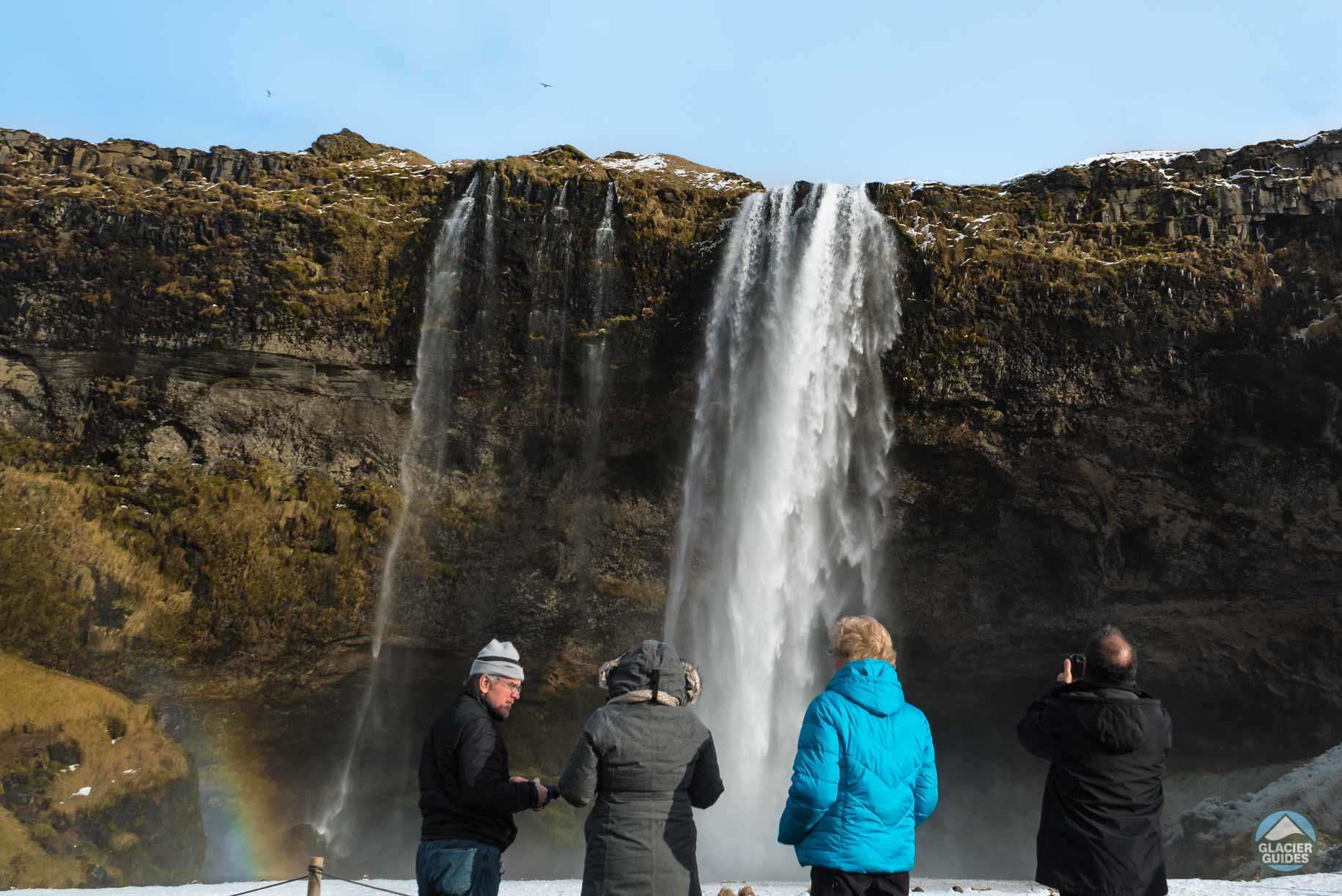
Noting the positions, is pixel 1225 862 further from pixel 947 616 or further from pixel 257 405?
pixel 257 405

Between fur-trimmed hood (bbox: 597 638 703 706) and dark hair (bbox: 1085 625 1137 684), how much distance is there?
73.3 inches

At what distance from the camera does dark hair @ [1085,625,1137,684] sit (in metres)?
4.70

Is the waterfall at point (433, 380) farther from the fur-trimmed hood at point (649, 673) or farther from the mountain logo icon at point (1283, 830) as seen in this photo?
the fur-trimmed hood at point (649, 673)

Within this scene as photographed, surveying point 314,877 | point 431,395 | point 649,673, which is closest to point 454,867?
point 649,673

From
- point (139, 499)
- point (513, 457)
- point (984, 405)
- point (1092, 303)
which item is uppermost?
point (1092, 303)

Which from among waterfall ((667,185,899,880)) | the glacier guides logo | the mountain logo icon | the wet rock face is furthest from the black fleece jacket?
the wet rock face

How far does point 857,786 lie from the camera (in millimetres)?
4340

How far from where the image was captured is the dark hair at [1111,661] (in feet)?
15.4

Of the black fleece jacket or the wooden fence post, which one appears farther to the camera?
the wooden fence post

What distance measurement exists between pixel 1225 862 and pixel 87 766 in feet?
69.7

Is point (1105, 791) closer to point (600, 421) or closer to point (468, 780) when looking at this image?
point (468, 780)

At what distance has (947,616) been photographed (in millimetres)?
24094

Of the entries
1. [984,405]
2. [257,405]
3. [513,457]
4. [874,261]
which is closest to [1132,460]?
[984,405]

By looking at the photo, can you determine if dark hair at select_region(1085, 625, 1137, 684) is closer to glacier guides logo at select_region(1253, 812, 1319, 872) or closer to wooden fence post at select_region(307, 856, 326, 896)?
wooden fence post at select_region(307, 856, 326, 896)
